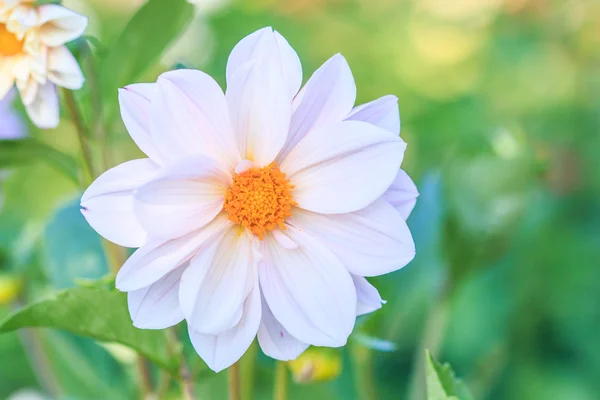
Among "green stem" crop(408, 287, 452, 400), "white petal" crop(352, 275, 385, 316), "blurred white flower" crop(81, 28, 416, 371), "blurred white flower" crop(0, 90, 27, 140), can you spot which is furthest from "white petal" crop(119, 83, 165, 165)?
"green stem" crop(408, 287, 452, 400)

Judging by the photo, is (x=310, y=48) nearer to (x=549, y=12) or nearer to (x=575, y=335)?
(x=549, y=12)

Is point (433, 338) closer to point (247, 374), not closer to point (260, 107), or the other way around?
point (247, 374)

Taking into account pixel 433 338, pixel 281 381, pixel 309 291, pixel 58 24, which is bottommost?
pixel 433 338

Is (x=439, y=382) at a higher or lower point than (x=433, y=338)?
higher

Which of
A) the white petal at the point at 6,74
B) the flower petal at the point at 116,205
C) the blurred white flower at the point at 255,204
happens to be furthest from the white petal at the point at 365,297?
the white petal at the point at 6,74

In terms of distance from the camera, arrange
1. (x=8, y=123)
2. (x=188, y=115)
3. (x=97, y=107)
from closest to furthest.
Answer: (x=188, y=115)
(x=97, y=107)
(x=8, y=123)

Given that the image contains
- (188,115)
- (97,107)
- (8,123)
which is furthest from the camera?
(8,123)

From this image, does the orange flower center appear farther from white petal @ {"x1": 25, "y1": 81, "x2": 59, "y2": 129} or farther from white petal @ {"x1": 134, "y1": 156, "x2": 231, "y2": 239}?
white petal @ {"x1": 25, "y1": 81, "x2": 59, "y2": 129}

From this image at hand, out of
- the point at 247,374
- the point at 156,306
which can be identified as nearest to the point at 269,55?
the point at 156,306
